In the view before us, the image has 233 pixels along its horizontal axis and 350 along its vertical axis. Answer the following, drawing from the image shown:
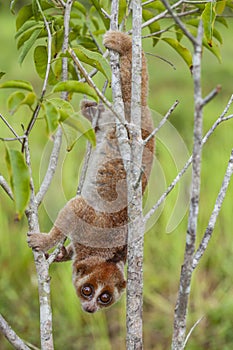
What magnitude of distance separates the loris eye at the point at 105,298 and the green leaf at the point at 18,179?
108 cm

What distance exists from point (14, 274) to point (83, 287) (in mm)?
1386

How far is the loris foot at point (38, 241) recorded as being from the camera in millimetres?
1687

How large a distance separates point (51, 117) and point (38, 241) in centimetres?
66

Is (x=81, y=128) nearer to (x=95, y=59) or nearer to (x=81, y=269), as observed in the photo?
(x=95, y=59)

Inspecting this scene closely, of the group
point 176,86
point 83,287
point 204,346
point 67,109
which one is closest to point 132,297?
point 67,109

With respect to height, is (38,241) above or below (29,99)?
below

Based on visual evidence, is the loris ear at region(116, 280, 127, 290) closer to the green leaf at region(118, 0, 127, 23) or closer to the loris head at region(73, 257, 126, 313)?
the loris head at region(73, 257, 126, 313)

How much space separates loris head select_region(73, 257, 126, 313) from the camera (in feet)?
7.14

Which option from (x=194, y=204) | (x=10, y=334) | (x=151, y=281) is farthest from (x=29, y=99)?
(x=151, y=281)

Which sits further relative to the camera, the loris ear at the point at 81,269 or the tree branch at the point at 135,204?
the loris ear at the point at 81,269

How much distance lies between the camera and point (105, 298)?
220cm

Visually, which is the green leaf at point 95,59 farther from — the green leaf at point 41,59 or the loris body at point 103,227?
the loris body at point 103,227

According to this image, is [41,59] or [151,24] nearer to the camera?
[41,59]

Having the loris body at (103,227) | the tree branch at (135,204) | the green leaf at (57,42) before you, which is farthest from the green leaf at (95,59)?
the loris body at (103,227)
